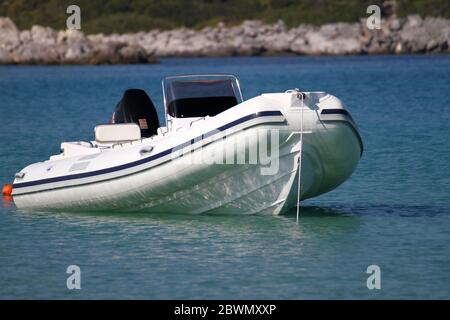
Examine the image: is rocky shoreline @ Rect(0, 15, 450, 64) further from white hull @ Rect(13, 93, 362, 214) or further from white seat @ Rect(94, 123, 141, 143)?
white hull @ Rect(13, 93, 362, 214)

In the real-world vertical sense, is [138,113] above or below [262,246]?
above

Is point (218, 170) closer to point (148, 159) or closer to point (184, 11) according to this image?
point (148, 159)

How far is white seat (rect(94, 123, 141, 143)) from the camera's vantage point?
17.2m

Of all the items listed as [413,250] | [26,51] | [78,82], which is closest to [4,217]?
[413,250]

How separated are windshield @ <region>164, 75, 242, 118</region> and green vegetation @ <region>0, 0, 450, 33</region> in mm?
106079

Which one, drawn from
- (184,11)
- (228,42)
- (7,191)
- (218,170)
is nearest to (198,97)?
(218,170)

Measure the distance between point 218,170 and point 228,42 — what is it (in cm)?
9830

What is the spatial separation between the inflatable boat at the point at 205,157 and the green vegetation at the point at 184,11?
106 m

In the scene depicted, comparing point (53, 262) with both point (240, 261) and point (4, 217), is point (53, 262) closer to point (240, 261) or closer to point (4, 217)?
point (240, 261)

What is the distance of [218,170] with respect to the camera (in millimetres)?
15836

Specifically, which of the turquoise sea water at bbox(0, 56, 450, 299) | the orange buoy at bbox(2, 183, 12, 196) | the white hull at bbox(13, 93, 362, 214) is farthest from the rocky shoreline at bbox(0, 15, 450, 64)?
the white hull at bbox(13, 93, 362, 214)

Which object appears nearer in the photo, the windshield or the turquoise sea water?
the turquoise sea water

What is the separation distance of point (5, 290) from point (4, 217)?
459cm

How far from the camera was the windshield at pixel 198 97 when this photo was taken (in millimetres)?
17078
